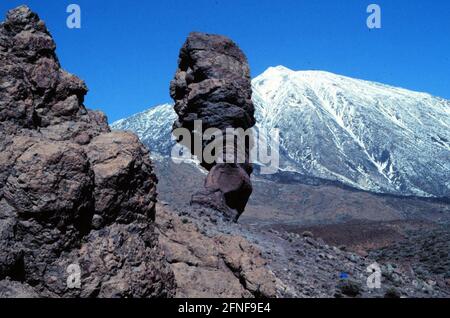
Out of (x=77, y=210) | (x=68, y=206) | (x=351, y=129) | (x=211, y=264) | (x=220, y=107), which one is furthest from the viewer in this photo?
(x=351, y=129)

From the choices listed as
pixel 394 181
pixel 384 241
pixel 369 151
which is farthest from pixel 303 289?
pixel 369 151

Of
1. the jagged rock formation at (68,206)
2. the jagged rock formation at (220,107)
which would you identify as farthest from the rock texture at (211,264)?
the jagged rock formation at (220,107)

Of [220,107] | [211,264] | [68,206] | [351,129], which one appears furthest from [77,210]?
[351,129]

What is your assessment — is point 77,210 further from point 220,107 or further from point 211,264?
point 220,107

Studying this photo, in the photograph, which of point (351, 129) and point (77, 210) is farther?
point (351, 129)

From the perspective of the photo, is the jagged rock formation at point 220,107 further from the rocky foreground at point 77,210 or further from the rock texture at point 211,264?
the rocky foreground at point 77,210

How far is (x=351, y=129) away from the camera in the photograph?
15025 cm

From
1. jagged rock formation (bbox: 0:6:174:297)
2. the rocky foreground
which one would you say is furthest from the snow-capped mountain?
jagged rock formation (bbox: 0:6:174:297)

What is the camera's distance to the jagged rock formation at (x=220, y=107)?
14250 mm

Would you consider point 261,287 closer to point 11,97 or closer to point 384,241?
point 11,97

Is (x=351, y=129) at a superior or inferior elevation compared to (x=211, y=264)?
superior

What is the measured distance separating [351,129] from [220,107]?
462ft

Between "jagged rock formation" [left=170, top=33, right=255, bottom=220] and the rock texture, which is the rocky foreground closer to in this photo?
the rock texture

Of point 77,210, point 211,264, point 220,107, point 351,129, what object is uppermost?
point 351,129
